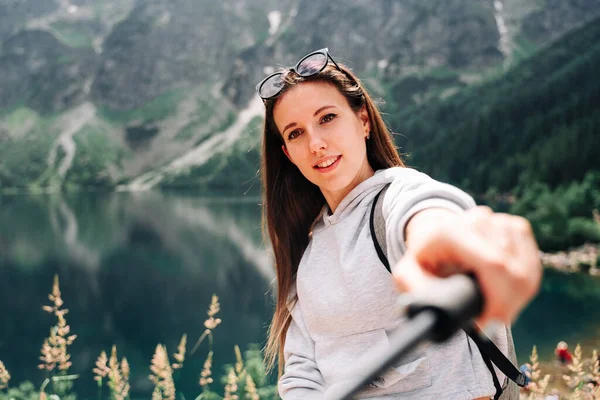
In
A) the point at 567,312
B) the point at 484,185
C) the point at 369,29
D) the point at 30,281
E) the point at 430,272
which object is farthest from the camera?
the point at 369,29

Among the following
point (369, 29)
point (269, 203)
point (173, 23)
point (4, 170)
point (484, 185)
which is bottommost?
point (484, 185)

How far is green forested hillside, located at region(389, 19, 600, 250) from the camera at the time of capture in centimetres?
4138

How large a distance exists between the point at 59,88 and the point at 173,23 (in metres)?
46.2

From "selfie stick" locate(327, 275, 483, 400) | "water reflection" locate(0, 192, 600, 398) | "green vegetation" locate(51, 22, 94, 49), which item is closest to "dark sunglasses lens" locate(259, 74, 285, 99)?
"selfie stick" locate(327, 275, 483, 400)

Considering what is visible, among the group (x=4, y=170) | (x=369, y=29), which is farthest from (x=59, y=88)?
(x=369, y=29)

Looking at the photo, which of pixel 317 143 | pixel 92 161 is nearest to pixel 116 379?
pixel 317 143

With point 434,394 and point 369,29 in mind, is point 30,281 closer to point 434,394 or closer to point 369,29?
point 434,394

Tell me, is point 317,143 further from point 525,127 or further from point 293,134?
point 525,127

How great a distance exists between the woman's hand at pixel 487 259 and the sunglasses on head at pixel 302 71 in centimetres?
136

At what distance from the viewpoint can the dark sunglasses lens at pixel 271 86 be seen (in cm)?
212

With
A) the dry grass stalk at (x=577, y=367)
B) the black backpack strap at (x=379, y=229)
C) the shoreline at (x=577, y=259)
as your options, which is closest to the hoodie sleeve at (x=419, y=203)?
the black backpack strap at (x=379, y=229)

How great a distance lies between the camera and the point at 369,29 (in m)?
166

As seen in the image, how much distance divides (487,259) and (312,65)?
5.01 ft

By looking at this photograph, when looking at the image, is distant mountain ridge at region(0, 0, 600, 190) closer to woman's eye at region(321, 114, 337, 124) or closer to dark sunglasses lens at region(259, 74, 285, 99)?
dark sunglasses lens at region(259, 74, 285, 99)
